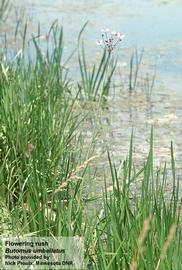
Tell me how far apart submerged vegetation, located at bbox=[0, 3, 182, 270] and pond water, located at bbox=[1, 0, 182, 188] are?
0.74 ft

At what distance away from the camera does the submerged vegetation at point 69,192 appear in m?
1.79

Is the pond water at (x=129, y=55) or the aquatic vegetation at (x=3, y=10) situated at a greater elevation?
the aquatic vegetation at (x=3, y=10)

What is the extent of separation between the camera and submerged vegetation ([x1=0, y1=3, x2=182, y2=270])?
1.79 meters

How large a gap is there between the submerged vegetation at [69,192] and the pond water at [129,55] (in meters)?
0.23

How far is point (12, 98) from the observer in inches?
113

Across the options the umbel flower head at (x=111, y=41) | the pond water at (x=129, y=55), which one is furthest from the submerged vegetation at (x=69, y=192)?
the pond water at (x=129, y=55)

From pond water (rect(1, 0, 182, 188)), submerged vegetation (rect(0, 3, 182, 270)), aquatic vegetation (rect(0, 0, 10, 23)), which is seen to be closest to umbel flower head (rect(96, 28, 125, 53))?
submerged vegetation (rect(0, 3, 182, 270))

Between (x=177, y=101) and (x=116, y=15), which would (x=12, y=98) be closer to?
(x=177, y=101)

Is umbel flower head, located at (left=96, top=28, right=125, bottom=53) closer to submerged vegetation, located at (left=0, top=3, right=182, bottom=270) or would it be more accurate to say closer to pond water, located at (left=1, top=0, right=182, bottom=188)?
submerged vegetation, located at (left=0, top=3, right=182, bottom=270)

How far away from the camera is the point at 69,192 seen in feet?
8.34

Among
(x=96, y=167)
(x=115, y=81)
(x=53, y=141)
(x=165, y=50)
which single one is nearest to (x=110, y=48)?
(x=53, y=141)

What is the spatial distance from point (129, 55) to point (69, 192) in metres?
2.66

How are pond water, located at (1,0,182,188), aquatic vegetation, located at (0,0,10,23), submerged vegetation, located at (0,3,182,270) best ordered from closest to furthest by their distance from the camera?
submerged vegetation, located at (0,3,182,270) < pond water, located at (1,0,182,188) < aquatic vegetation, located at (0,0,10,23)

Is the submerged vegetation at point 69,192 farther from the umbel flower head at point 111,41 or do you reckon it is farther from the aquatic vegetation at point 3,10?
the aquatic vegetation at point 3,10
